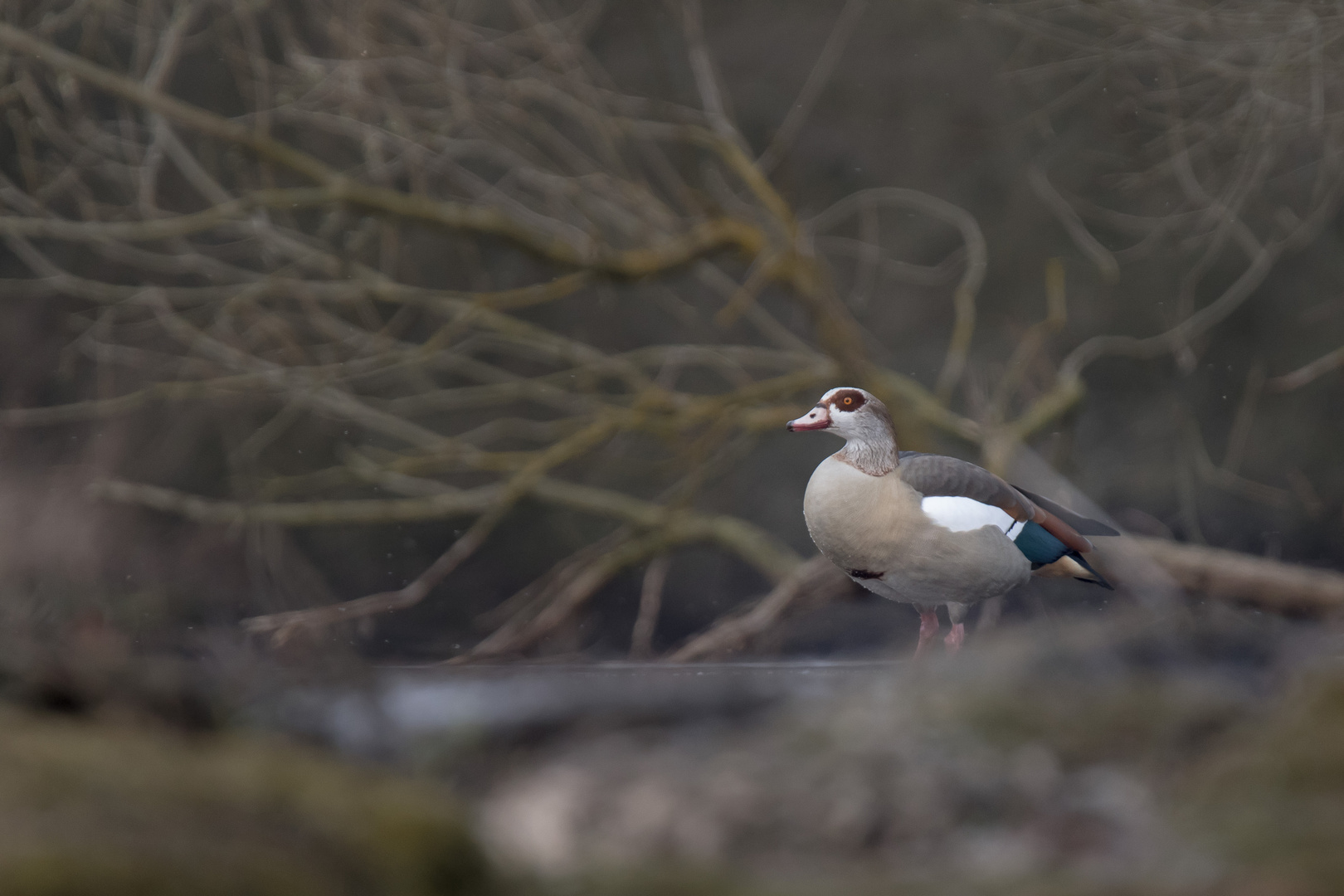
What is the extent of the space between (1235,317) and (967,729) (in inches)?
85.9

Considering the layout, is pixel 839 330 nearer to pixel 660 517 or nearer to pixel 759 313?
pixel 759 313

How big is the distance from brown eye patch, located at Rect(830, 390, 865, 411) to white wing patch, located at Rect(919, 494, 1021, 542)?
172mm

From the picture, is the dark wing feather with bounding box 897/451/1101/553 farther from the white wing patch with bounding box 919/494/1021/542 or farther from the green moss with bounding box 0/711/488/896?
the green moss with bounding box 0/711/488/896

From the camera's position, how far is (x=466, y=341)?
280 centimetres

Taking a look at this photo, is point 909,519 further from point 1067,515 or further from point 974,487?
point 1067,515

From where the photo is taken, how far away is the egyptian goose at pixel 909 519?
1.52 metres

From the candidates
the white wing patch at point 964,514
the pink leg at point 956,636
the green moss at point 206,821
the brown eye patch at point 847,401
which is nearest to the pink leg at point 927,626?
the pink leg at point 956,636

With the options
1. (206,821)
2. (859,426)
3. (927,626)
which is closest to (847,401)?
(859,426)

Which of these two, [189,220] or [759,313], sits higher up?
[189,220]

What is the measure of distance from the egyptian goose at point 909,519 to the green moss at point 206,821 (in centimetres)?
82

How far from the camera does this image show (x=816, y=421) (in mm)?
1539

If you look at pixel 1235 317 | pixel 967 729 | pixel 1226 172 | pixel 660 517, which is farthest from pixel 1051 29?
pixel 967 729

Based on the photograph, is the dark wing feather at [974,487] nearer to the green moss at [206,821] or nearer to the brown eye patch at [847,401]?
the brown eye patch at [847,401]

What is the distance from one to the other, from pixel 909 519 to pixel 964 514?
0.30 ft
